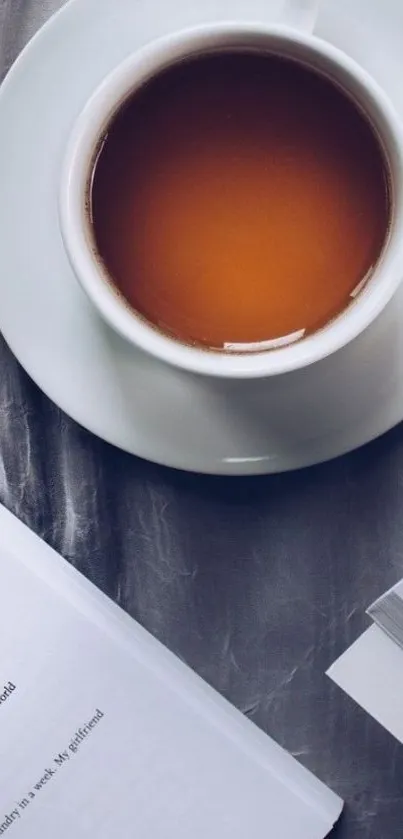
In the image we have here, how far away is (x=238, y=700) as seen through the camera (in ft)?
2.54

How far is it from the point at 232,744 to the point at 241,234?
392 mm

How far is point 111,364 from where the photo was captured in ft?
2.18

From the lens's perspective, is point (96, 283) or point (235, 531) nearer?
point (96, 283)

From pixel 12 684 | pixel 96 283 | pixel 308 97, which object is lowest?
pixel 12 684

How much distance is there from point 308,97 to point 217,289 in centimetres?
14

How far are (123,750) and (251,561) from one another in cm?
18

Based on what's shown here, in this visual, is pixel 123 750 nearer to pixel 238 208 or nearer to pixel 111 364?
pixel 111 364

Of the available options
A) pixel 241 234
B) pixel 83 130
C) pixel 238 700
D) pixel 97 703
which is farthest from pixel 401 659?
pixel 83 130

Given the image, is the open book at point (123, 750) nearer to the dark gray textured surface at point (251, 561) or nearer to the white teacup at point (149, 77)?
the dark gray textured surface at point (251, 561)

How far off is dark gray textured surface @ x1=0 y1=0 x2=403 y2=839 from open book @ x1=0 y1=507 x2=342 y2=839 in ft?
0.08

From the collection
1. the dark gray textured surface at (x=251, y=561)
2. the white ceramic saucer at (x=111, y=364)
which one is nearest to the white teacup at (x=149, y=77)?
the white ceramic saucer at (x=111, y=364)

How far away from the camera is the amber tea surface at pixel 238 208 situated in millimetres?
661

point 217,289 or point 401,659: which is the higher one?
point 217,289

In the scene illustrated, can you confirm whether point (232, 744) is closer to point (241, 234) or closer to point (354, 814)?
point (354, 814)
